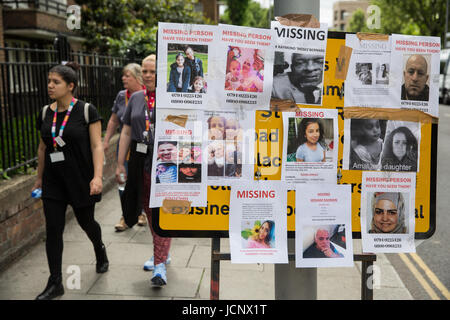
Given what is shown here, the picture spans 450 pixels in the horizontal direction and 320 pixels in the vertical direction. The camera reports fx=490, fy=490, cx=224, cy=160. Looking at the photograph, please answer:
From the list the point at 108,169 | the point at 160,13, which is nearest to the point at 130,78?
the point at 108,169

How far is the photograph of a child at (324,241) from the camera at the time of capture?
2.29 meters

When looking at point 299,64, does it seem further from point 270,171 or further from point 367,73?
point 270,171

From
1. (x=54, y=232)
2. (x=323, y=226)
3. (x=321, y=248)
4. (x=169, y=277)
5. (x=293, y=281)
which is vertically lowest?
(x=169, y=277)

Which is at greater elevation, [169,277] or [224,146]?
[224,146]

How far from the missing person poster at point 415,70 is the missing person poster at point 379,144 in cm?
11

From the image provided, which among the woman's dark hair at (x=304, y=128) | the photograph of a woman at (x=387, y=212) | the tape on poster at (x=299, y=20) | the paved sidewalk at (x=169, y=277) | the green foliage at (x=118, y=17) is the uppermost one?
the green foliage at (x=118, y=17)

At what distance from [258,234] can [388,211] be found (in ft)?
2.10

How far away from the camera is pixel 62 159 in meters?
3.97

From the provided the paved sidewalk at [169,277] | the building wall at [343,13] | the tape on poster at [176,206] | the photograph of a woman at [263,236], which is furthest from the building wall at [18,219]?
the building wall at [343,13]

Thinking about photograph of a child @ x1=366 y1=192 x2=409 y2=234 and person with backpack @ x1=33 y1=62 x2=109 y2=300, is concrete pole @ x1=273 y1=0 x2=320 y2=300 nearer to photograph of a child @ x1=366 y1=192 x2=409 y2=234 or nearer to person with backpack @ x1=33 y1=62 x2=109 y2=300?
photograph of a child @ x1=366 y1=192 x2=409 y2=234

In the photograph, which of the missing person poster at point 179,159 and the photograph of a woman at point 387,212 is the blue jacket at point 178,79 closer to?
the missing person poster at point 179,159

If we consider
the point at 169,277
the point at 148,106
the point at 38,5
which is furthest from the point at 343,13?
the point at 169,277
